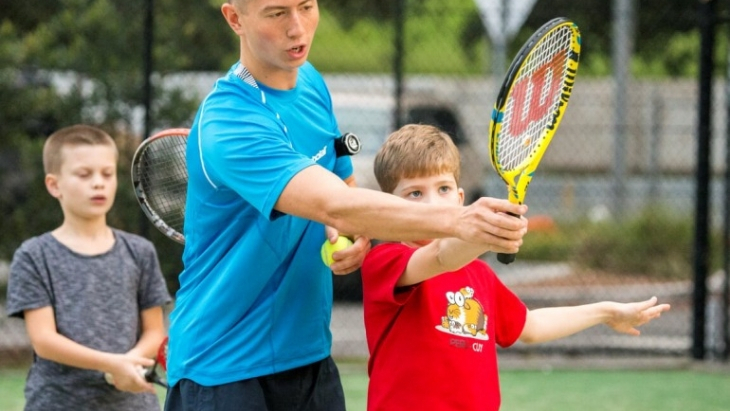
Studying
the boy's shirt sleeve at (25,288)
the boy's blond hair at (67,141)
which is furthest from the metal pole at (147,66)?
the boy's shirt sleeve at (25,288)

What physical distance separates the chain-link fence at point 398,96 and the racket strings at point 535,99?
4885 mm

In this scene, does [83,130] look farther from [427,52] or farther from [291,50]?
[427,52]

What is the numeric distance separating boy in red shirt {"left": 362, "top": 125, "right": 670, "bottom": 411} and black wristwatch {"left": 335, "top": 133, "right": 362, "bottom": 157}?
14cm

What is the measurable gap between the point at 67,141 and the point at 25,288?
602 mm

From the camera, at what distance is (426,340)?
3.34 meters

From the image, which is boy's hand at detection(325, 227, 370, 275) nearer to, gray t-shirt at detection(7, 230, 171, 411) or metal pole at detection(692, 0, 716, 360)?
gray t-shirt at detection(7, 230, 171, 411)

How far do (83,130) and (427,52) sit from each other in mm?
5208

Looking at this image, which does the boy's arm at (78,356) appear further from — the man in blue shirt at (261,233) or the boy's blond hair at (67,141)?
the man in blue shirt at (261,233)

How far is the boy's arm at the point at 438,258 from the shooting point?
9.78 ft

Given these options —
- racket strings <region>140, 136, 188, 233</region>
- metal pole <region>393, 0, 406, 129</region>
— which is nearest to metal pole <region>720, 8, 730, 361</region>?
metal pole <region>393, 0, 406, 129</region>

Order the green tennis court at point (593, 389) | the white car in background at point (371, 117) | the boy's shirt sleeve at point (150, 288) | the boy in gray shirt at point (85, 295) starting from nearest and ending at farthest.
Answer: the boy in gray shirt at point (85, 295)
the boy's shirt sleeve at point (150, 288)
the green tennis court at point (593, 389)
the white car in background at point (371, 117)

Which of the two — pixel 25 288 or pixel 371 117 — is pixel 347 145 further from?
pixel 371 117

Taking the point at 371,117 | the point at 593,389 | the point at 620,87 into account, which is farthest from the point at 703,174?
the point at 620,87

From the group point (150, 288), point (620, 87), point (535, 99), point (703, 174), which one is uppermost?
point (535, 99)
